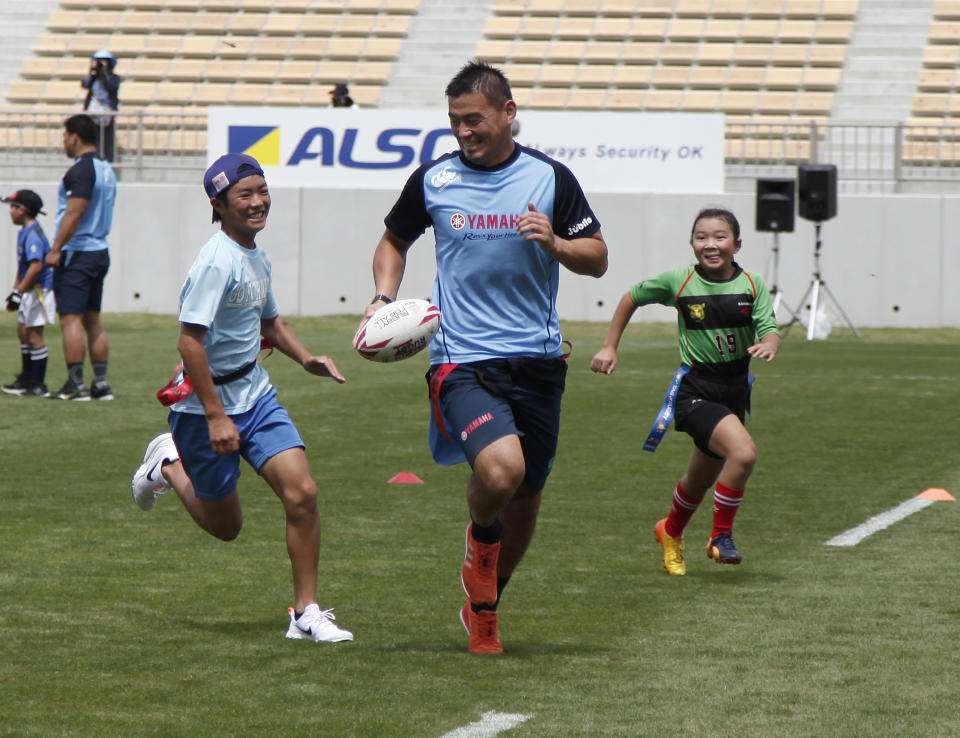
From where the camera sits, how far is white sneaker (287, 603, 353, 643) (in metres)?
5.84

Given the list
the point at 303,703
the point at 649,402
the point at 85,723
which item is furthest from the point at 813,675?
the point at 649,402

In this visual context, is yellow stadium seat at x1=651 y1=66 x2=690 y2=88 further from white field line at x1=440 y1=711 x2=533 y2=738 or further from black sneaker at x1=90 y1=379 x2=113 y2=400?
white field line at x1=440 y1=711 x2=533 y2=738

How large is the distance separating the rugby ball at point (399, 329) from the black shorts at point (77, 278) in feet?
26.2

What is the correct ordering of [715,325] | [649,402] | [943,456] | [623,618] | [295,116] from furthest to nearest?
[295,116], [649,402], [943,456], [715,325], [623,618]

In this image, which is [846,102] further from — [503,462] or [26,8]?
[503,462]

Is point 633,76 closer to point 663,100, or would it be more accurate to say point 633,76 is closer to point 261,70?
point 663,100

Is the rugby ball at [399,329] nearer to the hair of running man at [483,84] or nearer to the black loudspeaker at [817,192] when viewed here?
the hair of running man at [483,84]

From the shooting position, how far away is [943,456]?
1145 cm

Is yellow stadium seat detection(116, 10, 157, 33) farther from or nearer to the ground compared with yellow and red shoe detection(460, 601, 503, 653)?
farther from the ground

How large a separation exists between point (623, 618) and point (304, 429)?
6517 mm

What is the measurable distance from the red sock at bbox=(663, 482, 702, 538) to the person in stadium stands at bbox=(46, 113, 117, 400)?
23.3ft

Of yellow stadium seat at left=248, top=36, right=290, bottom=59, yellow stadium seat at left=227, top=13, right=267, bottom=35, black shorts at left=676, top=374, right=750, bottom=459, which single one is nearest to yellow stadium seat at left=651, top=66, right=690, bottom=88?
yellow stadium seat at left=248, top=36, right=290, bottom=59

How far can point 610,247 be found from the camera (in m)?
23.5

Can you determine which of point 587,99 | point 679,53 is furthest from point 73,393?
point 679,53
